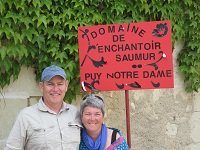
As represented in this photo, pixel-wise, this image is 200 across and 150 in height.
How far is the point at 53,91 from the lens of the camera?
2738 mm

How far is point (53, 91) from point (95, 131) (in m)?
0.43

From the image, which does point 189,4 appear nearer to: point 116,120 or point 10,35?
point 116,120

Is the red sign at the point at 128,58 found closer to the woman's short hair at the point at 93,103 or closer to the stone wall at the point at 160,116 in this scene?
the woman's short hair at the point at 93,103

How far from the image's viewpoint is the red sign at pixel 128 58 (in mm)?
3182

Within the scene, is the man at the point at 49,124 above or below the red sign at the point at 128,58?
below

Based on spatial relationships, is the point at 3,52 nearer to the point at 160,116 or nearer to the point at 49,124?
the point at 49,124

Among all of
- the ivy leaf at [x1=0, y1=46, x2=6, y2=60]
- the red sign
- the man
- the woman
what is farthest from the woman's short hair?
the ivy leaf at [x1=0, y1=46, x2=6, y2=60]

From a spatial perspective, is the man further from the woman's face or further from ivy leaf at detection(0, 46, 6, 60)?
ivy leaf at detection(0, 46, 6, 60)

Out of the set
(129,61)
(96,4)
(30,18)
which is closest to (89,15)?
(96,4)

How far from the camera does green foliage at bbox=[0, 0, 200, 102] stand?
3615 mm

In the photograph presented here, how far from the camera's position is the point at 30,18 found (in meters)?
3.67

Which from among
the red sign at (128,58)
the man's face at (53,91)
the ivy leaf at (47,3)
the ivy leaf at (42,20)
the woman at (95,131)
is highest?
the ivy leaf at (47,3)

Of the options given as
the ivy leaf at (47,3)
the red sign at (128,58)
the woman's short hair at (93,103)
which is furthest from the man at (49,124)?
the ivy leaf at (47,3)

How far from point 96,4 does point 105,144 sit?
1.59m
